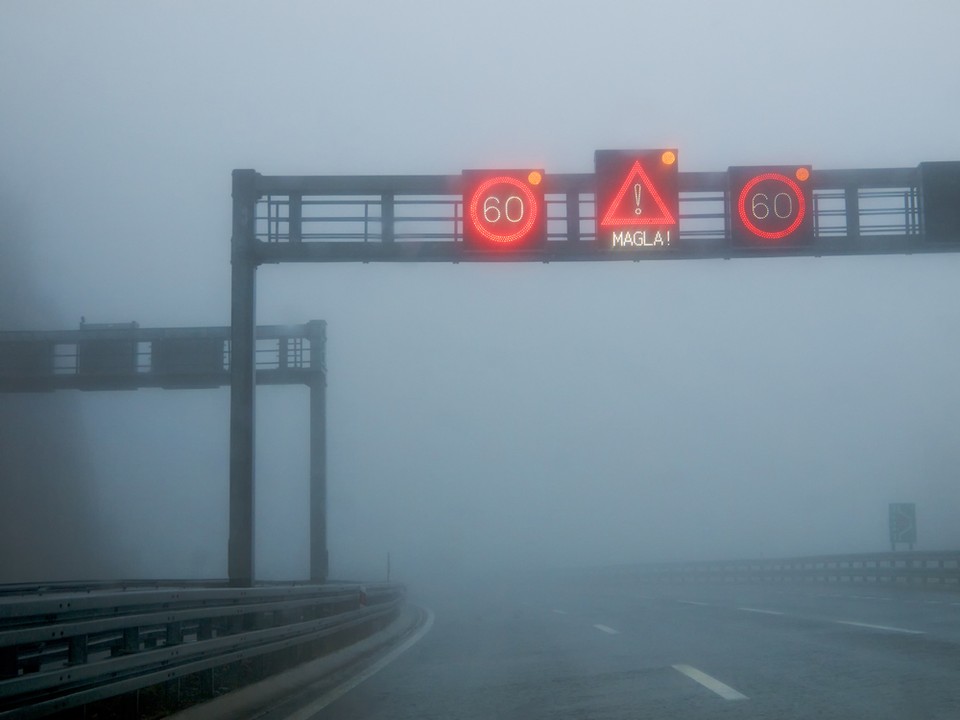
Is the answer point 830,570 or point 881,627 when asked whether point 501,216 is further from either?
point 830,570

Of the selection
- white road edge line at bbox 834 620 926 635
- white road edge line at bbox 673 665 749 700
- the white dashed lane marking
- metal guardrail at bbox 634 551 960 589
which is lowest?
metal guardrail at bbox 634 551 960 589

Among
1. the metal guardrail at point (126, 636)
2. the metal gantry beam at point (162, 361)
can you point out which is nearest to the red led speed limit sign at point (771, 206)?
the metal guardrail at point (126, 636)

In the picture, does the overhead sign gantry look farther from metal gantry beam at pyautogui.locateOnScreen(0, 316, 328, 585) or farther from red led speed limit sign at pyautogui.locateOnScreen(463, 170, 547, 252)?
metal gantry beam at pyautogui.locateOnScreen(0, 316, 328, 585)

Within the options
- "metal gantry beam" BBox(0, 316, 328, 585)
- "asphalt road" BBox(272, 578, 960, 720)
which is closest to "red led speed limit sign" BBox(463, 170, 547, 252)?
"asphalt road" BBox(272, 578, 960, 720)

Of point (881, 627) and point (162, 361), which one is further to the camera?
point (162, 361)

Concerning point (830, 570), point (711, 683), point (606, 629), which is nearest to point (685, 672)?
point (711, 683)

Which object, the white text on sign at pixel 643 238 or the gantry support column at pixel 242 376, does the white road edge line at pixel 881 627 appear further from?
the gantry support column at pixel 242 376

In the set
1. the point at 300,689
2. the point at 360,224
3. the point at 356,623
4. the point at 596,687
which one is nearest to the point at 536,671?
the point at 596,687

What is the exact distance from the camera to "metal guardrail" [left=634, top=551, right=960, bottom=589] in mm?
34281

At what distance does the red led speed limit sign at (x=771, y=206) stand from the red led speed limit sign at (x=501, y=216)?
2886mm

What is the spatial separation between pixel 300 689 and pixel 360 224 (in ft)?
27.9

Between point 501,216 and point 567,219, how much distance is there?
3.55ft

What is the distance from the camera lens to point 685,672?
11898mm

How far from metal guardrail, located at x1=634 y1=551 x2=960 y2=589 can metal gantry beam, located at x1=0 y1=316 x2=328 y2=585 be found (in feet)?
60.6
